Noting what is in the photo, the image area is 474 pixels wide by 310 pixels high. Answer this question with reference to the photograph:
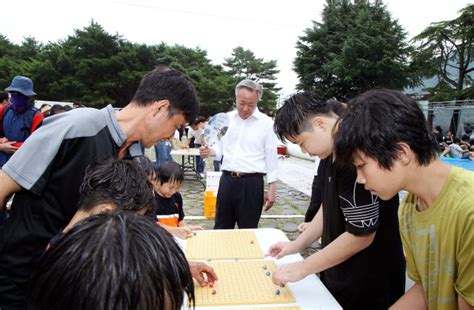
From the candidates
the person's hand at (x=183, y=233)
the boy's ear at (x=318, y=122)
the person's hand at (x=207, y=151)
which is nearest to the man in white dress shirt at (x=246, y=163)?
the person's hand at (x=207, y=151)

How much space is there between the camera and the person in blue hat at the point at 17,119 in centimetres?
393

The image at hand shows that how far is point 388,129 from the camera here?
1083mm

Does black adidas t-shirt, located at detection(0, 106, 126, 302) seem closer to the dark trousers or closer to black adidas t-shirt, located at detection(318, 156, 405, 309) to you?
black adidas t-shirt, located at detection(318, 156, 405, 309)

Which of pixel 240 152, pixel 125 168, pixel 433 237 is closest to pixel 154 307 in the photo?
pixel 125 168

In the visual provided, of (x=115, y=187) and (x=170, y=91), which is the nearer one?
(x=115, y=187)

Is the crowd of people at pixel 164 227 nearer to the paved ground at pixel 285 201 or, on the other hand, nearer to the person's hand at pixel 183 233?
the person's hand at pixel 183 233

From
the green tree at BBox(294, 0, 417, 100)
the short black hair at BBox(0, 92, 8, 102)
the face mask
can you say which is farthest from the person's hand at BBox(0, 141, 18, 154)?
the green tree at BBox(294, 0, 417, 100)

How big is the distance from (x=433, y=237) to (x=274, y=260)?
0.87 metres

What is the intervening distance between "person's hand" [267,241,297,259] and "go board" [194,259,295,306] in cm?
8

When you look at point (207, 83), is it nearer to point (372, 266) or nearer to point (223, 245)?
point (223, 245)

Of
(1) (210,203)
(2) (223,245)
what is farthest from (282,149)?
(2) (223,245)

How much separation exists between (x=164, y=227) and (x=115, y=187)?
0.23 metres

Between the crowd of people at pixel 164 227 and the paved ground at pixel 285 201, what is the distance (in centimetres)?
240

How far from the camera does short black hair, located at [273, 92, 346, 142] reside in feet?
5.77
